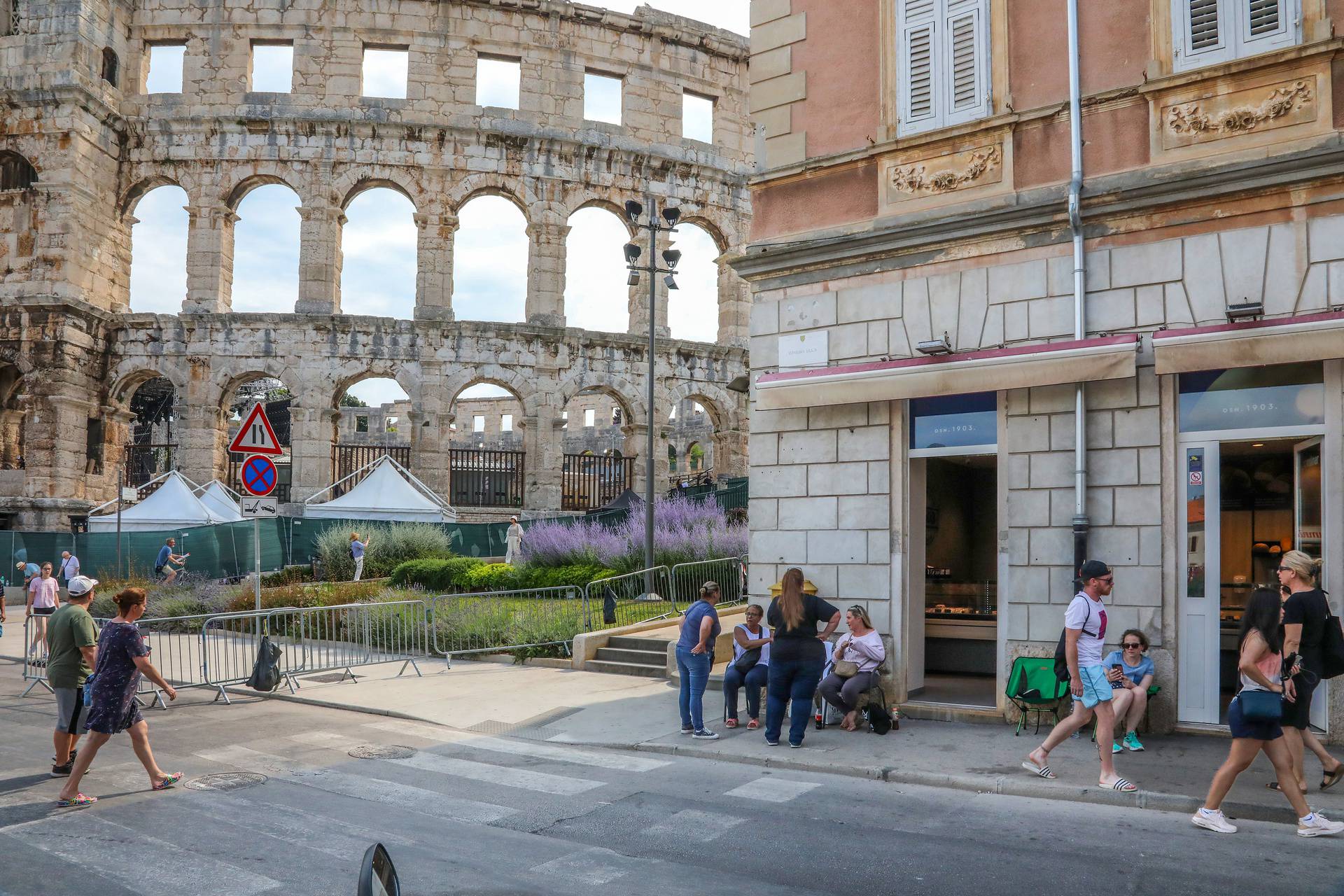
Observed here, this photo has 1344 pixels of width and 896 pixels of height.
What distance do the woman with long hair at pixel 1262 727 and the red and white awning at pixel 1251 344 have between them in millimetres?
2973

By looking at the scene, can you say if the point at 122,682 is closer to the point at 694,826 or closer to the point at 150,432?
the point at 694,826

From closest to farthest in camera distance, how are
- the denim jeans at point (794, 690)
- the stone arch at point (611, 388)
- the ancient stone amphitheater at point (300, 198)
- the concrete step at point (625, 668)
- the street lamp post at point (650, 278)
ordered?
the denim jeans at point (794, 690) → the concrete step at point (625, 668) → the street lamp post at point (650, 278) → the ancient stone amphitheater at point (300, 198) → the stone arch at point (611, 388)

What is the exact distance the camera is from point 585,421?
192ft

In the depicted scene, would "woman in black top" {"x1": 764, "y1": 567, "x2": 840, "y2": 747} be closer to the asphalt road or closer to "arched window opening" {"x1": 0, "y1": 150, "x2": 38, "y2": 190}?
the asphalt road

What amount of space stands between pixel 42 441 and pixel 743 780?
27815 mm

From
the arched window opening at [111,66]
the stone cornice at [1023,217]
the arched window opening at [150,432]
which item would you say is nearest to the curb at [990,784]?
the stone cornice at [1023,217]

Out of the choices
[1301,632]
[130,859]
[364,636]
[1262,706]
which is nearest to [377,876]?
[130,859]

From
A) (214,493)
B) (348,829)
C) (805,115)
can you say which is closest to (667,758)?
(348,829)

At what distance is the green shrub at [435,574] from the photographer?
854 inches

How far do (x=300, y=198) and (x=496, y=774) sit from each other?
26.6 metres

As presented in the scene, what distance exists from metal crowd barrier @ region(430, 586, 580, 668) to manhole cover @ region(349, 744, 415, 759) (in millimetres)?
5749

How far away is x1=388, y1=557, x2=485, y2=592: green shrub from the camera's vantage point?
854 inches

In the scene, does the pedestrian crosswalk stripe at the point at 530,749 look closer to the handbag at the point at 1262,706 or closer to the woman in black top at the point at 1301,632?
the handbag at the point at 1262,706

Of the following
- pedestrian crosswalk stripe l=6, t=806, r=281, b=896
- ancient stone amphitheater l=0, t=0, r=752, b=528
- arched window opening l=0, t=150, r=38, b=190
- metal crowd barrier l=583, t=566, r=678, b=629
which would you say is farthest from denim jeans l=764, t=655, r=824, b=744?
arched window opening l=0, t=150, r=38, b=190
